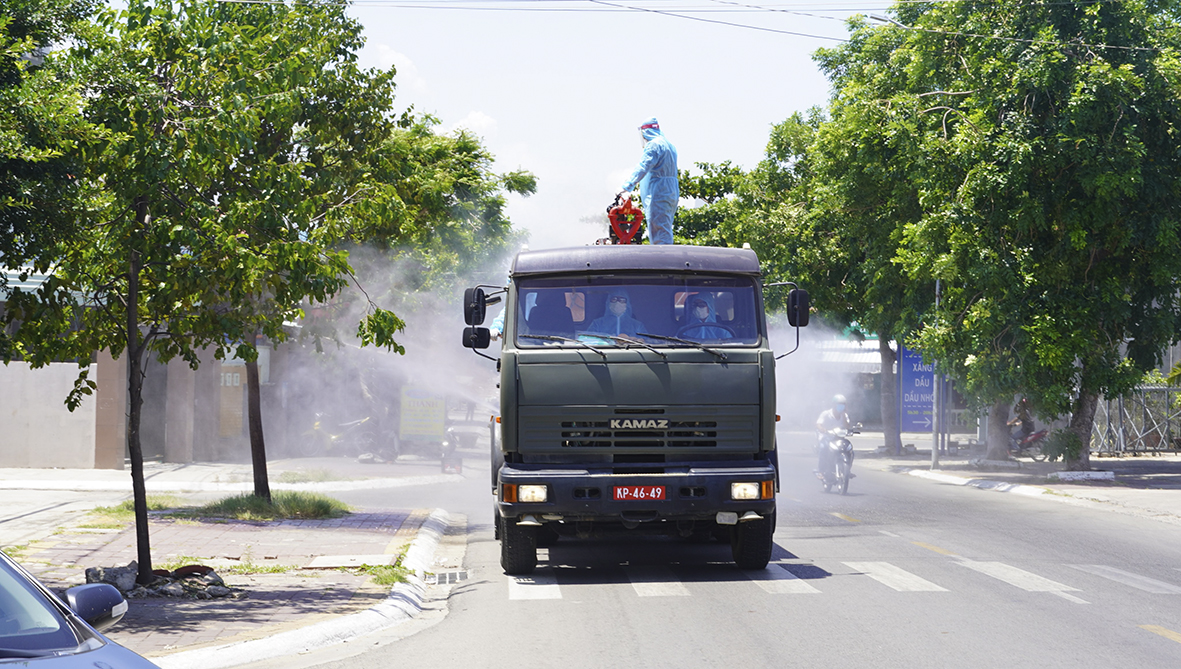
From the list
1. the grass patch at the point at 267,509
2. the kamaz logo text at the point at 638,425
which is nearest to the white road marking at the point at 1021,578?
the kamaz logo text at the point at 638,425

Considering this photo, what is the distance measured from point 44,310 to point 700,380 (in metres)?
5.42

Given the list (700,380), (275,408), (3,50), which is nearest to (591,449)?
(700,380)

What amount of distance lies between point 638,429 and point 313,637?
131 inches

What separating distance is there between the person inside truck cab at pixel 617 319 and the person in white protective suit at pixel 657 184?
3.25 meters

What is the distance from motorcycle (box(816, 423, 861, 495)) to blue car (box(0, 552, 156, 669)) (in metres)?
17.6

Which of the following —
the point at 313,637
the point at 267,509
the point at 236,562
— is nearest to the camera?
the point at 313,637

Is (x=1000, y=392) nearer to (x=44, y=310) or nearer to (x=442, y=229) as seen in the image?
(x=442, y=229)

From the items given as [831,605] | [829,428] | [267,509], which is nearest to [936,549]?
[831,605]

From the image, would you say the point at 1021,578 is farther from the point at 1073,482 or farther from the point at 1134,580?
the point at 1073,482

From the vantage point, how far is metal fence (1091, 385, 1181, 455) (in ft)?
105

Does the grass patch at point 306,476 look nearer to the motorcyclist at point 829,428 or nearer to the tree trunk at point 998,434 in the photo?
the motorcyclist at point 829,428

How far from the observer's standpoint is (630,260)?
10.3 meters

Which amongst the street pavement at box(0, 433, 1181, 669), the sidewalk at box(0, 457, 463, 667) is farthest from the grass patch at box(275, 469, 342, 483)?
the sidewalk at box(0, 457, 463, 667)

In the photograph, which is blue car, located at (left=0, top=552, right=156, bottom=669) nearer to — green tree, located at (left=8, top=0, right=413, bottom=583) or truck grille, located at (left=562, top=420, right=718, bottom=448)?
green tree, located at (left=8, top=0, right=413, bottom=583)
